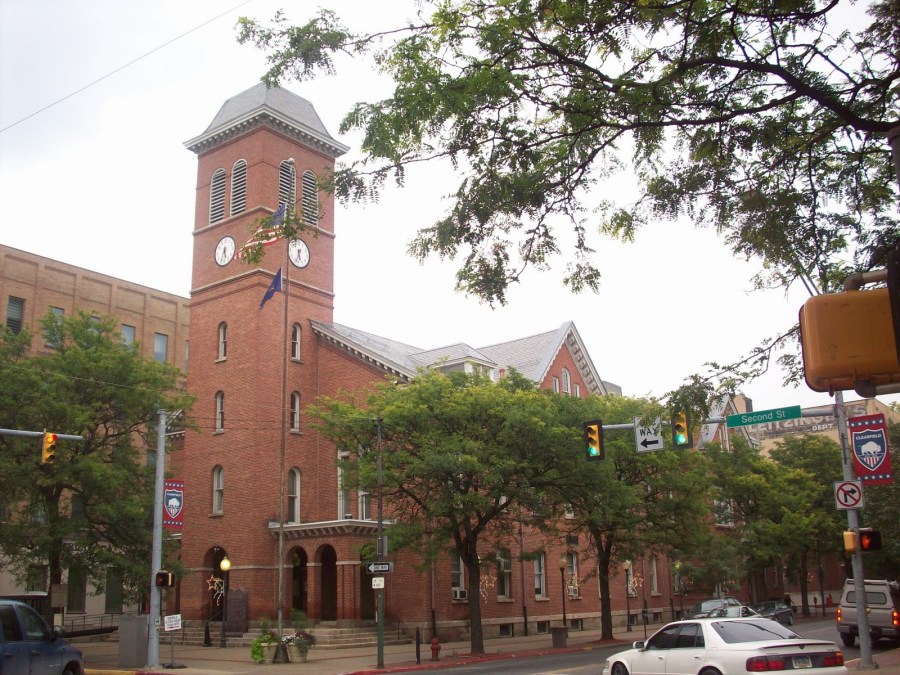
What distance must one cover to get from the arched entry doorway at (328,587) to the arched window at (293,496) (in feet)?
6.98

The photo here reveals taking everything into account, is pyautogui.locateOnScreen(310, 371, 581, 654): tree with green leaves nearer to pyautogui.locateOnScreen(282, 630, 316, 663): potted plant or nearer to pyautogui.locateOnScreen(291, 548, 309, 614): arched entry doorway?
pyautogui.locateOnScreen(282, 630, 316, 663): potted plant

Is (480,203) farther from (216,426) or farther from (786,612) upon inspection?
(786,612)

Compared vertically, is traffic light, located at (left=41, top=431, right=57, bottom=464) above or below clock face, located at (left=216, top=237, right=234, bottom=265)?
below

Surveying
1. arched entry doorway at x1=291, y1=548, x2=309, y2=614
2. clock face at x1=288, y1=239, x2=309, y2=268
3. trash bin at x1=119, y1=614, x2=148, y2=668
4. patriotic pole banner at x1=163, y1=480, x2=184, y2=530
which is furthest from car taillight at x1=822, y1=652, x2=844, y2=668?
clock face at x1=288, y1=239, x2=309, y2=268

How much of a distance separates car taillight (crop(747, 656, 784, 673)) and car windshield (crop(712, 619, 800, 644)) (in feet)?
2.36

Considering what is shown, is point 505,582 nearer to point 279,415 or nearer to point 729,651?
point 279,415

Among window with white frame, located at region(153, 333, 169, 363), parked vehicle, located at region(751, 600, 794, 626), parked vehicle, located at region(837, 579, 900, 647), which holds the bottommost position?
parked vehicle, located at region(751, 600, 794, 626)

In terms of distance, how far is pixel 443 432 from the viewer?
3181 cm

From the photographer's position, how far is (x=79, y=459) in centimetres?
3067

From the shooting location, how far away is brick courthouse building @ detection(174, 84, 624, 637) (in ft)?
129

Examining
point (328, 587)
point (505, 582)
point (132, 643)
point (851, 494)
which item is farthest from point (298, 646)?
point (851, 494)

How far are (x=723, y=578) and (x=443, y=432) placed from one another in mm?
22182

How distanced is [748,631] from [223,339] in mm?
34328

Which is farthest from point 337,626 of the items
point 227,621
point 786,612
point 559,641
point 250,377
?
point 786,612
